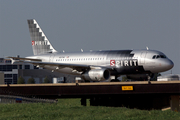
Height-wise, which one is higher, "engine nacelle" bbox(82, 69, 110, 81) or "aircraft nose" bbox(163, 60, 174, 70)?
"aircraft nose" bbox(163, 60, 174, 70)

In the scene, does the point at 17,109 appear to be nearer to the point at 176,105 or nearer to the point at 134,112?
the point at 134,112

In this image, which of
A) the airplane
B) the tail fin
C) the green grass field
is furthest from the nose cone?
the tail fin

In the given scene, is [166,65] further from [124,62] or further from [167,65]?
[124,62]

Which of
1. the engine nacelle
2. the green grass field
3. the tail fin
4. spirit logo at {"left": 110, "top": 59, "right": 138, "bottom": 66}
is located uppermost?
the tail fin

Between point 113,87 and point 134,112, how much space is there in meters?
16.5

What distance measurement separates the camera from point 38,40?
225 ft

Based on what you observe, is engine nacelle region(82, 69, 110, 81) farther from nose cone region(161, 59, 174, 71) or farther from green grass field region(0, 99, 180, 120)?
green grass field region(0, 99, 180, 120)

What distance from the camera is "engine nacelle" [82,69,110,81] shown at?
52.0m

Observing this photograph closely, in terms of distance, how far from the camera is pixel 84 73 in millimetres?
54500

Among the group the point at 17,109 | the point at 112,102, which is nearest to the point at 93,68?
the point at 112,102

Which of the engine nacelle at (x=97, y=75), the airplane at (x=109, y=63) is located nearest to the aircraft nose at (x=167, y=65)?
the airplane at (x=109, y=63)

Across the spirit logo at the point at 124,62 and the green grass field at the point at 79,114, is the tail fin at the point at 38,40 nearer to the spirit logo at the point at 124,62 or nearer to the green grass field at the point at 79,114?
the spirit logo at the point at 124,62

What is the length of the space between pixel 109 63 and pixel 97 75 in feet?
11.1

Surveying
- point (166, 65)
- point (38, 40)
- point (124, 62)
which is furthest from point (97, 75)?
point (38, 40)
